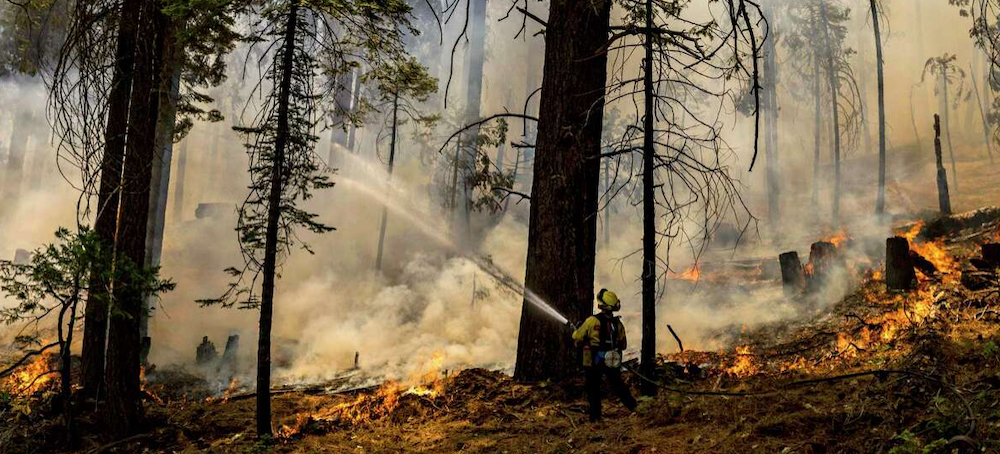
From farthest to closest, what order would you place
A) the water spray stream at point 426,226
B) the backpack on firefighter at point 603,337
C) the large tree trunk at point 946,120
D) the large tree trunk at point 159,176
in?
the large tree trunk at point 946,120 → the water spray stream at point 426,226 → the large tree trunk at point 159,176 → the backpack on firefighter at point 603,337

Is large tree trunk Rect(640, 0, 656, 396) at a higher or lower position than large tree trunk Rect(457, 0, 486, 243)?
lower

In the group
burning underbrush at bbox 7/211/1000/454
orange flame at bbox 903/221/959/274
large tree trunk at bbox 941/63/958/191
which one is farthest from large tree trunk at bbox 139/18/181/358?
large tree trunk at bbox 941/63/958/191

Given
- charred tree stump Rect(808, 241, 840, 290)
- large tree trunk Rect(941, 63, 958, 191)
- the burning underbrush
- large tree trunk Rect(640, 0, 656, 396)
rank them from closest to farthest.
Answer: the burning underbrush, large tree trunk Rect(640, 0, 656, 396), charred tree stump Rect(808, 241, 840, 290), large tree trunk Rect(941, 63, 958, 191)

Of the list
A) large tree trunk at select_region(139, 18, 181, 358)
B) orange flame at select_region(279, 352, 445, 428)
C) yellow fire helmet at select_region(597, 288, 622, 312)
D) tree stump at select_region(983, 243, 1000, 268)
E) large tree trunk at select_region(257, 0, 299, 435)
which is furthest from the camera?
large tree trunk at select_region(139, 18, 181, 358)

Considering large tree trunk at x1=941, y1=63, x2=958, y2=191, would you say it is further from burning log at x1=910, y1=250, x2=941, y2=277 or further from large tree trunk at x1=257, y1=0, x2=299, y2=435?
large tree trunk at x1=257, y1=0, x2=299, y2=435

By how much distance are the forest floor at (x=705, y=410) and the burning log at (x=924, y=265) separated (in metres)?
4.22

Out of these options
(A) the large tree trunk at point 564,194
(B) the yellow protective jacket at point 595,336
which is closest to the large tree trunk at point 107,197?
(A) the large tree trunk at point 564,194

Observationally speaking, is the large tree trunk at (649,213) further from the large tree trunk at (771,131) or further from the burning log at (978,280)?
the large tree trunk at (771,131)

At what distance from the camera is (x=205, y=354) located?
1919cm

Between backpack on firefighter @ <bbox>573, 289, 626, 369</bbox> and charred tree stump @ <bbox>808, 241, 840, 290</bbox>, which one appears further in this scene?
charred tree stump @ <bbox>808, 241, 840, 290</bbox>

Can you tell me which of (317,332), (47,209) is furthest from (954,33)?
(47,209)

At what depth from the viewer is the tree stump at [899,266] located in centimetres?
1173

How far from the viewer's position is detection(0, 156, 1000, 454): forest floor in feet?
12.1

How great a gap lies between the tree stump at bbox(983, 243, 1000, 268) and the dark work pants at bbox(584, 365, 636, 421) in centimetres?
744
